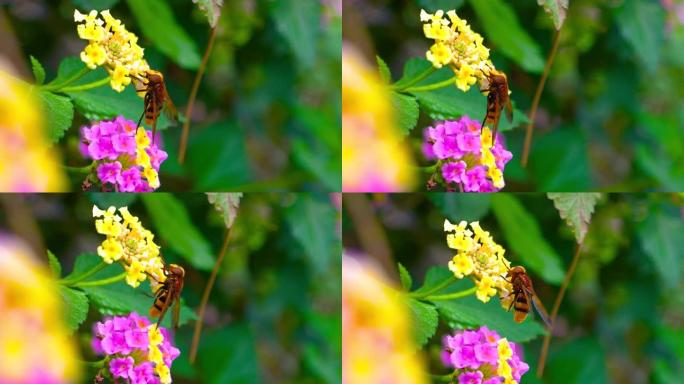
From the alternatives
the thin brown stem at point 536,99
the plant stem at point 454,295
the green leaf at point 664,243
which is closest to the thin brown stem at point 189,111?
the plant stem at point 454,295

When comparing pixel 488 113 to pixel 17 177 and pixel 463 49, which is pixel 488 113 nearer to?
pixel 463 49

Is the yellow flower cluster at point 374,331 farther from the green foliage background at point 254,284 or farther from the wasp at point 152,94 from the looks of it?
the wasp at point 152,94

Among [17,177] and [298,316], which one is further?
[298,316]

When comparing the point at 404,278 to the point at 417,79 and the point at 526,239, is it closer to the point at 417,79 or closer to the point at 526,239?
the point at 526,239

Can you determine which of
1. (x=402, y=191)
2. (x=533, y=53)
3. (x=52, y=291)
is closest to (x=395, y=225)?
(x=402, y=191)

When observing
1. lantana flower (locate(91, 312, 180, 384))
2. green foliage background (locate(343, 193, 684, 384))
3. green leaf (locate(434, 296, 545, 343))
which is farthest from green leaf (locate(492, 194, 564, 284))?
lantana flower (locate(91, 312, 180, 384))

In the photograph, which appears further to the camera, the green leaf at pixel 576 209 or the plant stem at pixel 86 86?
the green leaf at pixel 576 209
